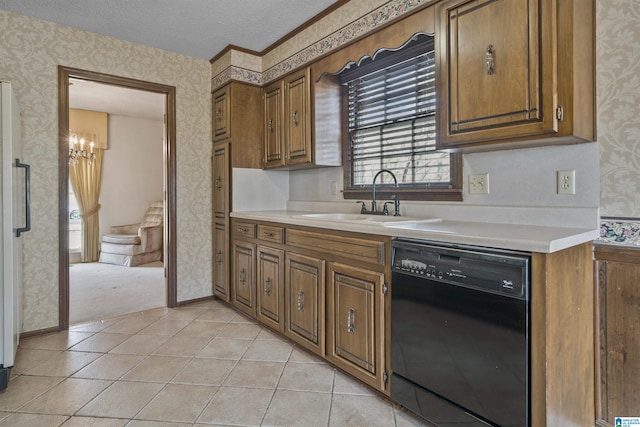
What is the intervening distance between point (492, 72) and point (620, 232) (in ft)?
2.91

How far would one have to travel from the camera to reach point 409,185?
8.20 ft

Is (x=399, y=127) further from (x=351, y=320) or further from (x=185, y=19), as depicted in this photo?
(x=185, y=19)

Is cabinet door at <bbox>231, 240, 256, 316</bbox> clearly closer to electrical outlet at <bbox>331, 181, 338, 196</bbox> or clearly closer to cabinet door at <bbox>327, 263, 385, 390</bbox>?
electrical outlet at <bbox>331, 181, 338, 196</bbox>

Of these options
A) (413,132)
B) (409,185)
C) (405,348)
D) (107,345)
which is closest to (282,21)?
(413,132)

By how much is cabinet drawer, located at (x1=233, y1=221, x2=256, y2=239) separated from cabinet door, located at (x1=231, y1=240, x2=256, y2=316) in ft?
0.25

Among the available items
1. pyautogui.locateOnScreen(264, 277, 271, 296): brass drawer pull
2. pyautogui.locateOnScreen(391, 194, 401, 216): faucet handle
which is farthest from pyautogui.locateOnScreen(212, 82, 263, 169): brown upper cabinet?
pyautogui.locateOnScreen(391, 194, 401, 216): faucet handle

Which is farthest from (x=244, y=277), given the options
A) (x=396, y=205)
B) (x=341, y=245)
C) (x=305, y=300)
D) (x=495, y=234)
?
(x=495, y=234)

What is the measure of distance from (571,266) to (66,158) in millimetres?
3487

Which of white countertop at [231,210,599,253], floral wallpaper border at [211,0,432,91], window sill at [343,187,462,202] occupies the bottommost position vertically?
white countertop at [231,210,599,253]

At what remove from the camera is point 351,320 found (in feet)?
6.59

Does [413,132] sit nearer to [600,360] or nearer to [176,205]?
[600,360]

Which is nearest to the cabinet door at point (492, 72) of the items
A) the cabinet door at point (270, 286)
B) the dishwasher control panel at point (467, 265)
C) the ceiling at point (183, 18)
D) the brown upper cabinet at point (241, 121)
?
the dishwasher control panel at point (467, 265)

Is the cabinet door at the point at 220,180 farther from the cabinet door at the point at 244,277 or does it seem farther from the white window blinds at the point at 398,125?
the white window blinds at the point at 398,125

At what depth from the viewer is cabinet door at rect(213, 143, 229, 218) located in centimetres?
343
